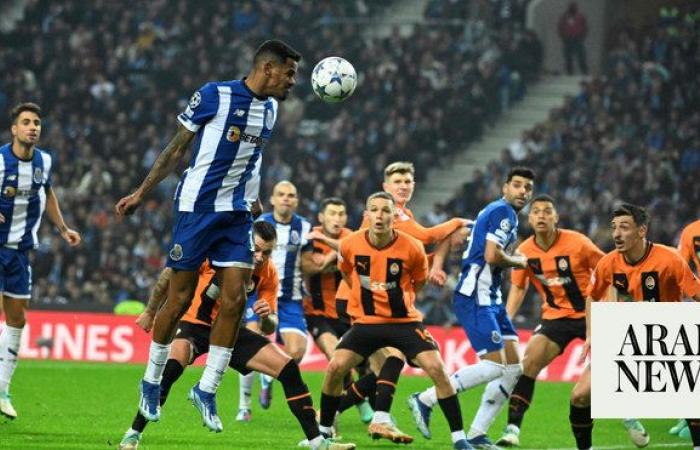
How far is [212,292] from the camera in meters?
10.5

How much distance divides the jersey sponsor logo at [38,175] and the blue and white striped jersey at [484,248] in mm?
3674

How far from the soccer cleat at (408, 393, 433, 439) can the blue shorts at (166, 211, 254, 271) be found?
293 cm

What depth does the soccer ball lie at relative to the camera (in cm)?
991

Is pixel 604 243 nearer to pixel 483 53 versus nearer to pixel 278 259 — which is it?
pixel 483 53

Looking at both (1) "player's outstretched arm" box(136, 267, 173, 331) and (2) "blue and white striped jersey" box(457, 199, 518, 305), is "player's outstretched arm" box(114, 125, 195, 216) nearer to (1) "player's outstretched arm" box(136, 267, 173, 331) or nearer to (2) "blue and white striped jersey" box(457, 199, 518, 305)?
(1) "player's outstretched arm" box(136, 267, 173, 331)

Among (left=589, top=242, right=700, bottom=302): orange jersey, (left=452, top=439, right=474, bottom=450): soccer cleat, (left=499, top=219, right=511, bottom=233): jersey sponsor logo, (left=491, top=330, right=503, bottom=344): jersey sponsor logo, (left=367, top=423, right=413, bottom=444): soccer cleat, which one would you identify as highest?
(left=499, top=219, right=511, bottom=233): jersey sponsor logo

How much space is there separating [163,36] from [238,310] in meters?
21.9

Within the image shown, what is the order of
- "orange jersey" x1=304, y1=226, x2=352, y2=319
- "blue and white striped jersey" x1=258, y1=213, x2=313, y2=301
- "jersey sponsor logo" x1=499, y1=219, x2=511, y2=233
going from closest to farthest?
"jersey sponsor logo" x1=499, y1=219, x2=511, y2=233
"blue and white striped jersey" x1=258, y1=213, x2=313, y2=301
"orange jersey" x1=304, y1=226, x2=352, y2=319

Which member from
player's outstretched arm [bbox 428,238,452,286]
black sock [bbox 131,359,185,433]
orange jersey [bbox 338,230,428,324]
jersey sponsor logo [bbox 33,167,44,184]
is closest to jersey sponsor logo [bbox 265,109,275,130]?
orange jersey [bbox 338,230,428,324]

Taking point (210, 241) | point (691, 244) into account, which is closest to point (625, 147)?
point (691, 244)

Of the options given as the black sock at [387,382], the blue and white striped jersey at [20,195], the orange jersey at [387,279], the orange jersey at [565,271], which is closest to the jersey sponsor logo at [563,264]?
the orange jersey at [565,271]

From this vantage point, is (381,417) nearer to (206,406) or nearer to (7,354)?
(206,406)

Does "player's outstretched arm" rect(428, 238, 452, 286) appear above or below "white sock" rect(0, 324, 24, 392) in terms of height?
above

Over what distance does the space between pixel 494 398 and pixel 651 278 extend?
206cm
